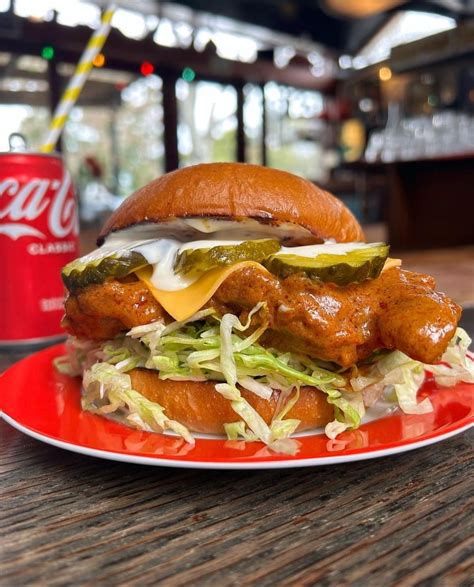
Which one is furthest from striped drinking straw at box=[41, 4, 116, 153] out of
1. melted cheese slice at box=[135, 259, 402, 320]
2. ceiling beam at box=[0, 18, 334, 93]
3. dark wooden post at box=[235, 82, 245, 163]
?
dark wooden post at box=[235, 82, 245, 163]

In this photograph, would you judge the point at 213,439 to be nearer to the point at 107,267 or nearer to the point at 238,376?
the point at 238,376

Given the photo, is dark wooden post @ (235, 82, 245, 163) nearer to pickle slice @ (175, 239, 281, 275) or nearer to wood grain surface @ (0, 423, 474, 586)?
pickle slice @ (175, 239, 281, 275)

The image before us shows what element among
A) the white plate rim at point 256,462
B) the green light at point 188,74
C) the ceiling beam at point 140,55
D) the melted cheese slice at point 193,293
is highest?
the ceiling beam at point 140,55

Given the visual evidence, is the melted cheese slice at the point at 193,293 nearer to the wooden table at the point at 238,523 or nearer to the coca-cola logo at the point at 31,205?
the wooden table at the point at 238,523

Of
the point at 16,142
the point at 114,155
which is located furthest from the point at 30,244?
the point at 114,155

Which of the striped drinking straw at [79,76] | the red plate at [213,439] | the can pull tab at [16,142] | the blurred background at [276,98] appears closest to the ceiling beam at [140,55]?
the blurred background at [276,98]

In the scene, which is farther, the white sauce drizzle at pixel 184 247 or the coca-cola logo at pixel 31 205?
the coca-cola logo at pixel 31 205

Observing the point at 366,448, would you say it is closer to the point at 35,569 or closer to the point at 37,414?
the point at 35,569

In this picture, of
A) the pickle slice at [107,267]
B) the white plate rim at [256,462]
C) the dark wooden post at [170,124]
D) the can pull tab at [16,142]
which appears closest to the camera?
the white plate rim at [256,462]
